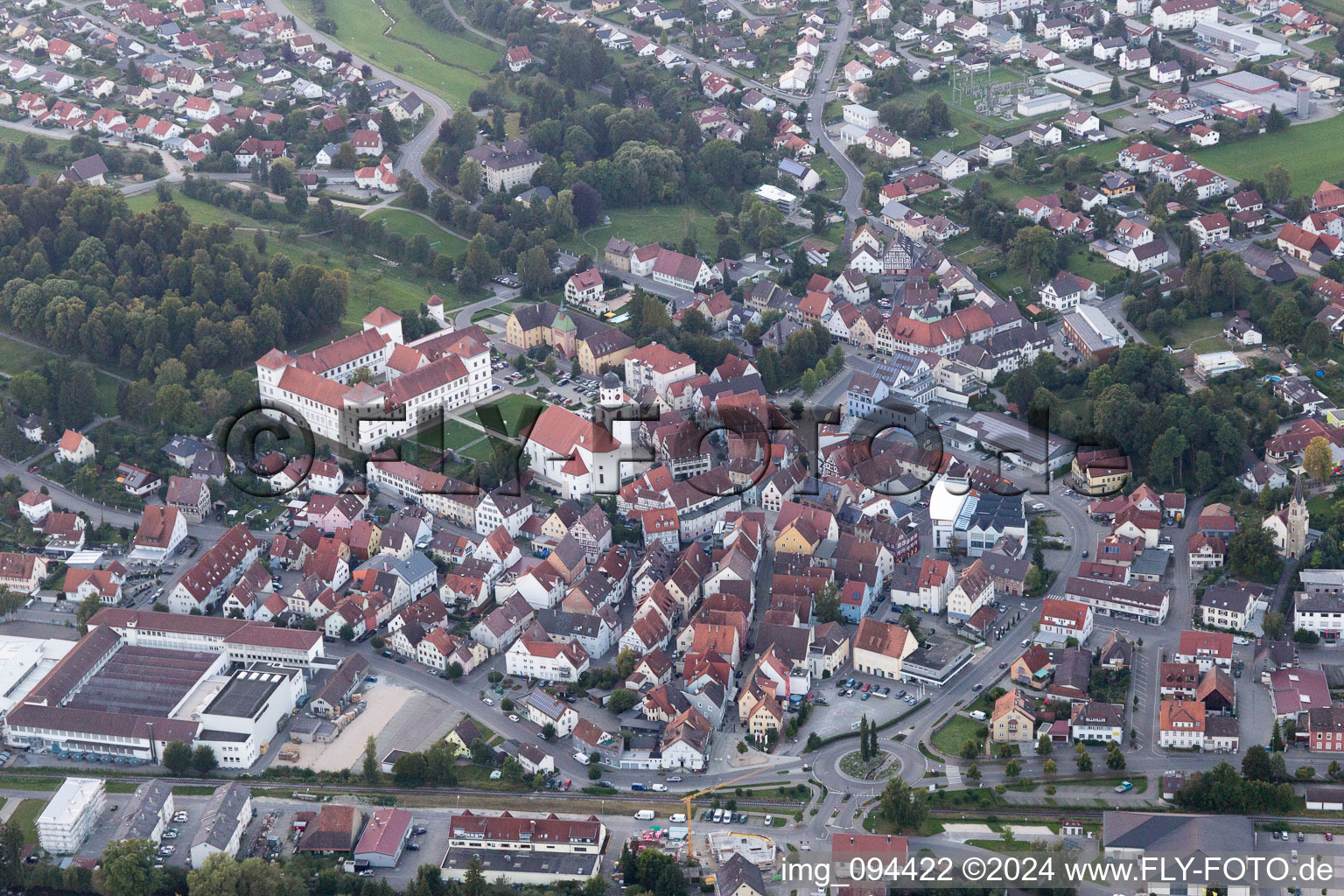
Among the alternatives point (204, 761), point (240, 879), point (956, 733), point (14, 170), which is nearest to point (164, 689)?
point (204, 761)

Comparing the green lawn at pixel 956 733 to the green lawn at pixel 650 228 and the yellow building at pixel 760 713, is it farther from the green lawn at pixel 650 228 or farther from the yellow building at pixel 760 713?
the green lawn at pixel 650 228

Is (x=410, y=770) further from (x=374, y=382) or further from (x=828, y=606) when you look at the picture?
(x=374, y=382)

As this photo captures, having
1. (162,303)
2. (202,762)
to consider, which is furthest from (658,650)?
(162,303)

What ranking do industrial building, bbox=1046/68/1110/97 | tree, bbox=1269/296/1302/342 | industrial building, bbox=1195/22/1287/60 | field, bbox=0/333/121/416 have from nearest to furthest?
1. field, bbox=0/333/121/416
2. tree, bbox=1269/296/1302/342
3. industrial building, bbox=1046/68/1110/97
4. industrial building, bbox=1195/22/1287/60

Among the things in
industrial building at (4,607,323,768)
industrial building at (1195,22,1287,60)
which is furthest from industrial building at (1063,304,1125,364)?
industrial building at (1195,22,1287,60)

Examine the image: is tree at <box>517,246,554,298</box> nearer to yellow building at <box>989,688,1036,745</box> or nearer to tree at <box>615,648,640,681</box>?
tree at <box>615,648,640,681</box>

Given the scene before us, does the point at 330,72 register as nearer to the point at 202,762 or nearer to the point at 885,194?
the point at 885,194

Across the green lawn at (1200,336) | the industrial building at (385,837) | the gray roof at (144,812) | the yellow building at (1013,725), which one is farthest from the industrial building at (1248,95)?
the gray roof at (144,812)
